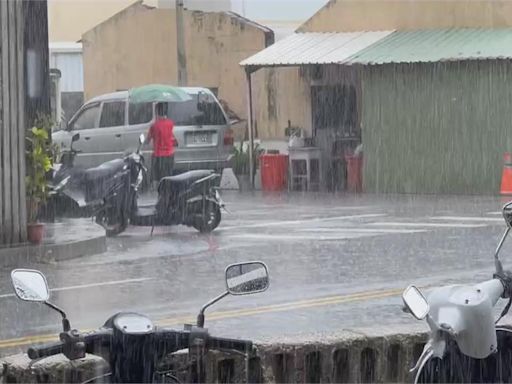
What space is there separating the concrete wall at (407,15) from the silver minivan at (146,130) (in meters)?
4.35

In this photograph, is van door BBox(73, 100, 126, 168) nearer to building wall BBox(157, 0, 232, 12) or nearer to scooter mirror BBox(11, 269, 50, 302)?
building wall BBox(157, 0, 232, 12)

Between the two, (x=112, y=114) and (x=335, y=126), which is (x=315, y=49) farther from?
(x=112, y=114)

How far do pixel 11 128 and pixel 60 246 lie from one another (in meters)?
1.42

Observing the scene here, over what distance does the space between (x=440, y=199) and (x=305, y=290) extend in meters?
12.8

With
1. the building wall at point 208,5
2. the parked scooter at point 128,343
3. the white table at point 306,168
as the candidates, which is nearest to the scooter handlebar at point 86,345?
the parked scooter at point 128,343

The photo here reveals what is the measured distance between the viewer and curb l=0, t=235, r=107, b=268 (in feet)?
45.3

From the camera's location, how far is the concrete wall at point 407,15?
2598 cm

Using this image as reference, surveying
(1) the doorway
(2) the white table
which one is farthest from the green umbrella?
(1) the doorway

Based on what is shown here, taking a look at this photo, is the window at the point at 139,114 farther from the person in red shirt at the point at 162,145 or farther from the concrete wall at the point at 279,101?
the concrete wall at the point at 279,101

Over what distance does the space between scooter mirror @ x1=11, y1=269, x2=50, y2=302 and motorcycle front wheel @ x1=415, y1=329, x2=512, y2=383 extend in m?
1.26

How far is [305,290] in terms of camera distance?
38.3 ft

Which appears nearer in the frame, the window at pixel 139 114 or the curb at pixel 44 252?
the curb at pixel 44 252

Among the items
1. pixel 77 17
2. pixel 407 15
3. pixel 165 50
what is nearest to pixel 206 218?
pixel 407 15

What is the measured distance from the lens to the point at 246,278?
4387 millimetres
